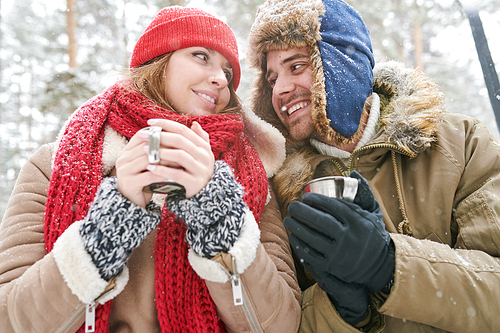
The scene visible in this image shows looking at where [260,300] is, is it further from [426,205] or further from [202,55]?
[202,55]

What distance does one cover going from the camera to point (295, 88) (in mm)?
2322

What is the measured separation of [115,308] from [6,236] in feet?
1.97

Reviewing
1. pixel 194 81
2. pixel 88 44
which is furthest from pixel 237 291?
pixel 88 44

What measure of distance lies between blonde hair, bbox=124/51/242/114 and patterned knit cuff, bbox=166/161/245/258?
0.83 meters

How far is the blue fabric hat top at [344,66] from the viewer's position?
2088 millimetres

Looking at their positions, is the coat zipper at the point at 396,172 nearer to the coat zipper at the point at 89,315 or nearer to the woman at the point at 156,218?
the woman at the point at 156,218

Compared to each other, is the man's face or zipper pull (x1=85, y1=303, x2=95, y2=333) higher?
the man's face

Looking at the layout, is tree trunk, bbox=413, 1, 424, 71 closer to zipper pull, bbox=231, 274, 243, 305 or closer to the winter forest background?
the winter forest background

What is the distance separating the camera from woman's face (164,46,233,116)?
73.9 inches

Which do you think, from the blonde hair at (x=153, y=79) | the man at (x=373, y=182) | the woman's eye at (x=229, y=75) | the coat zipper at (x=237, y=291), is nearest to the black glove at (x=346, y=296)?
the man at (x=373, y=182)

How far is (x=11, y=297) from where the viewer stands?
4.00ft

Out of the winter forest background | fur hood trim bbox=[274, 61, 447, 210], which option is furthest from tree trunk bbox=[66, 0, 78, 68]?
fur hood trim bbox=[274, 61, 447, 210]

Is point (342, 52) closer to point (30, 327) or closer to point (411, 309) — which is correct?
point (411, 309)

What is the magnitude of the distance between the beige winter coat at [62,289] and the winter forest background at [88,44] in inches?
202
